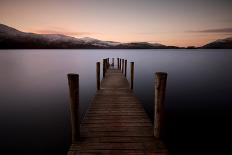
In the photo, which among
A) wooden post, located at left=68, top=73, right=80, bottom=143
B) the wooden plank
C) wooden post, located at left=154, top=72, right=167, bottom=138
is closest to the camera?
the wooden plank

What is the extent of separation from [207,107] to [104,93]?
8184 mm

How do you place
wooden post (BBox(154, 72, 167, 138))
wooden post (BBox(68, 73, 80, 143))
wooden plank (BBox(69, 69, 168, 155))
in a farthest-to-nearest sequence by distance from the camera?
wooden post (BBox(154, 72, 167, 138)), wooden post (BBox(68, 73, 80, 143)), wooden plank (BBox(69, 69, 168, 155))

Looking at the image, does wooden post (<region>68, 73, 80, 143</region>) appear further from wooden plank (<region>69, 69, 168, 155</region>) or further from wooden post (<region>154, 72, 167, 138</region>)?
wooden post (<region>154, 72, 167, 138</region>)

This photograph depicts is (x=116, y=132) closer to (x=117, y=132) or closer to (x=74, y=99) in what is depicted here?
(x=117, y=132)

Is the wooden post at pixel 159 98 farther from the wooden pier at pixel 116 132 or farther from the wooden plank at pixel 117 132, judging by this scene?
the wooden plank at pixel 117 132

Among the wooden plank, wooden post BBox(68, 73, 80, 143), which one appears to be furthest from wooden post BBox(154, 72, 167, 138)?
wooden post BBox(68, 73, 80, 143)

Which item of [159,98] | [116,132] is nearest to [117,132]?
[116,132]

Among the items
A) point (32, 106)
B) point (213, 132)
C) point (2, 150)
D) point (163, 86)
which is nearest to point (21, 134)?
point (2, 150)

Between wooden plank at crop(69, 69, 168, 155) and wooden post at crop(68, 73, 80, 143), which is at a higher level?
wooden post at crop(68, 73, 80, 143)

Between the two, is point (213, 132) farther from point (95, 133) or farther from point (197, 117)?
point (95, 133)

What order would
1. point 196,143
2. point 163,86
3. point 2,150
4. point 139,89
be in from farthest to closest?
point 139,89
point 196,143
point 2,150
point 163,86

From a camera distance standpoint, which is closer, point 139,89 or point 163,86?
point 163,86

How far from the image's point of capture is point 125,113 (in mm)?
6949

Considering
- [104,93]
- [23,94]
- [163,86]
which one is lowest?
[23,94]
